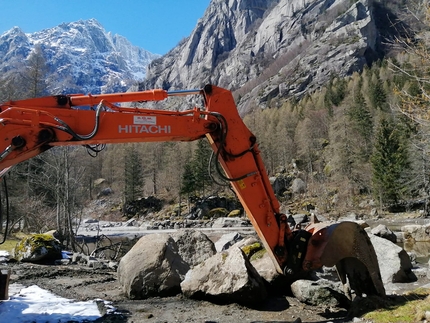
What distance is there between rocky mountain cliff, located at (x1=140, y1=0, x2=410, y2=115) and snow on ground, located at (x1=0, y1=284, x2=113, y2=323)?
94.7 m

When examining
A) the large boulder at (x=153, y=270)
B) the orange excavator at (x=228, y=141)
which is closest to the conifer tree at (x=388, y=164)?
the large boulder at (x=153, y=270)

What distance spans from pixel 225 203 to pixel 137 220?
50.3 ft

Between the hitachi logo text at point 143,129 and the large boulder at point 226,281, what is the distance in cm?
303

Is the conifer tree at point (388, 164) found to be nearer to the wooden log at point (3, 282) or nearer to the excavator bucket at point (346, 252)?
the excavator bucket at point (346, 252)

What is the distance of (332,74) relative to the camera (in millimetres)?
114500

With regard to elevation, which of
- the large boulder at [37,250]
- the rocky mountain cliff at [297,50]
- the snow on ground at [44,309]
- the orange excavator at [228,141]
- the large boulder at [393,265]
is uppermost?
the rocky mountain cliff at [297,50]

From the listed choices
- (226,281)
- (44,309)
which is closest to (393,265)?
(226,281)

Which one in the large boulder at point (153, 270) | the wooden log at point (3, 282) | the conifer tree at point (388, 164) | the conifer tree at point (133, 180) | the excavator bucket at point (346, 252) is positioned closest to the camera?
the excavator bucket at point (346, 252)

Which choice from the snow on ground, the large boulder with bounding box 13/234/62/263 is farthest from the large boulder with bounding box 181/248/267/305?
the large boulder with bounding box 13/234/62/263

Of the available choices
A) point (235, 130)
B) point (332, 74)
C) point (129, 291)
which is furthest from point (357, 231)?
point (332, 74)

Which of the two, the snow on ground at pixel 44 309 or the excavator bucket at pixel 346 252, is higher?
the excavator bucket at pixel 346 252

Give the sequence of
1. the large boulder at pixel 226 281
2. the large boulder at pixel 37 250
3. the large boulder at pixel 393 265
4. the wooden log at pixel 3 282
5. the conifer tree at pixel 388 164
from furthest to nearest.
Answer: the conifer tree at pixel 388 164, the large boulder at pixel 37 250, the large boulder at pixel 393 265, the large boulder at pixel 226 281, the wooden log at pixel 3 282

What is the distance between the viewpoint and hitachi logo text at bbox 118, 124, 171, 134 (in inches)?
229

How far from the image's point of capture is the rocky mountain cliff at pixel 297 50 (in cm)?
11975
